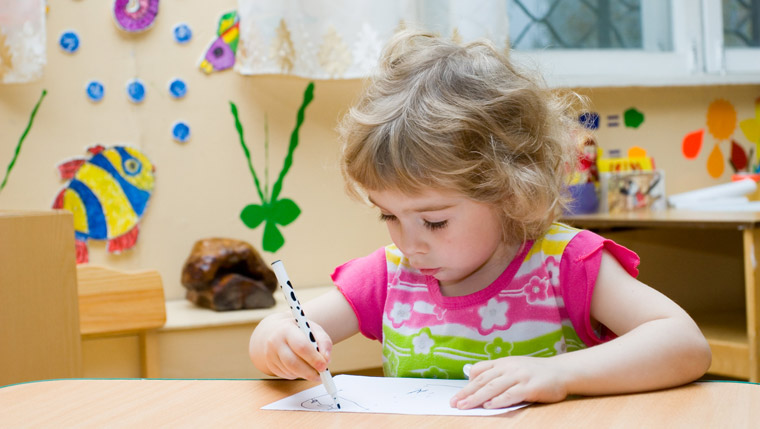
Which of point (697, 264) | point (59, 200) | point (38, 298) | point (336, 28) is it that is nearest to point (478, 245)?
point (38, 298)

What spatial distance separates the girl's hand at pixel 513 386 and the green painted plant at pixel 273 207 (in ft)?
4.23

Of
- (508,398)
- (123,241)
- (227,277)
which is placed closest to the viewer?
(508,398)

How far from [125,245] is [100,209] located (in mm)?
95

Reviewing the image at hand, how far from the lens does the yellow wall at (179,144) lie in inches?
65.5

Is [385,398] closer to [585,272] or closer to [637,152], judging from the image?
→ [585,272]

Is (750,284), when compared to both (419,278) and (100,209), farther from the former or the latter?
(100,209)

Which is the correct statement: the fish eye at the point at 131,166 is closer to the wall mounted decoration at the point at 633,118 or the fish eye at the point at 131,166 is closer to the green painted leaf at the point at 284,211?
the green painted leaf at the point at 284,211

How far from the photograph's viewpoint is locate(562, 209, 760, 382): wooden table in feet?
4.94

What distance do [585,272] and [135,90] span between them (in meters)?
1.25

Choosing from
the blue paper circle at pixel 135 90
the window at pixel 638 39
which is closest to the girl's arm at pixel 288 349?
the blue paper circle at pixel 135 90

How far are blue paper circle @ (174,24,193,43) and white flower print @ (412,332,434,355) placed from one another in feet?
3.79

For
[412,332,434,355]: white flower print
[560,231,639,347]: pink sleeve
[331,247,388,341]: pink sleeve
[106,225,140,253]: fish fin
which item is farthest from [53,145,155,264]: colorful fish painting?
[560,231,639,347]: pink sleeve

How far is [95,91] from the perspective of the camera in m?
1.69

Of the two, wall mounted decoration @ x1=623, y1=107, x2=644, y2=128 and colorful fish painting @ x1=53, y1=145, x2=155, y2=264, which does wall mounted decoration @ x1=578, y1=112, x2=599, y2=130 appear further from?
colorful fish painting @ x1=53, y1=145, x2=155, y2=264
